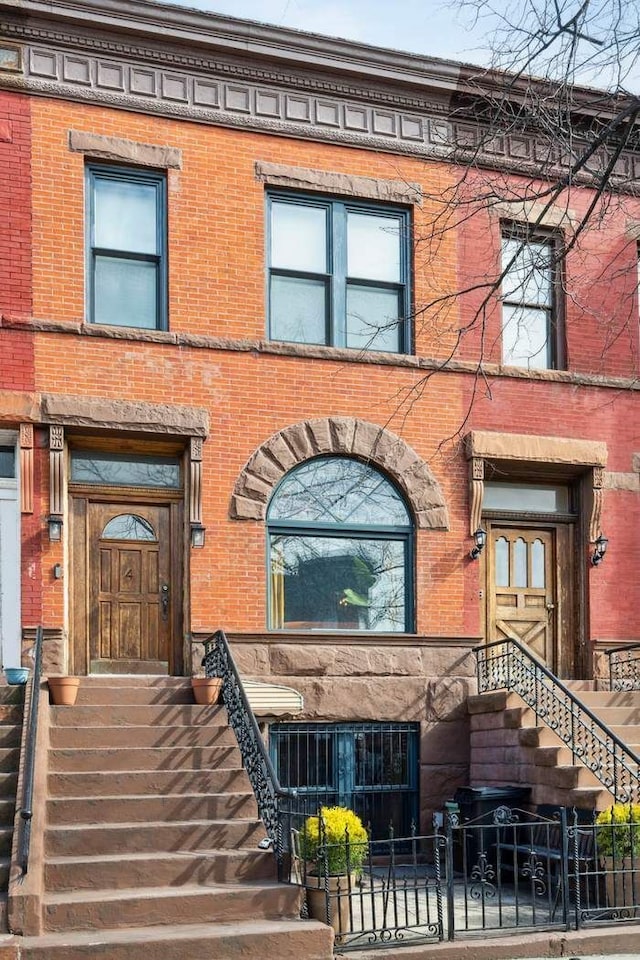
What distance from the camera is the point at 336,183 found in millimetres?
14961

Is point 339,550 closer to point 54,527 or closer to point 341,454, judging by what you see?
point 341,454

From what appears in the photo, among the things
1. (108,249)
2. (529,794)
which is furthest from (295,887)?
(108,249)


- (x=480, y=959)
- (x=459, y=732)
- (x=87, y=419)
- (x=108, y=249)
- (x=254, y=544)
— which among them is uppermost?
(x=108, y=249)

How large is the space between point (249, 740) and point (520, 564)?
5510 mm

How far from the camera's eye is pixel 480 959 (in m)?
9.57

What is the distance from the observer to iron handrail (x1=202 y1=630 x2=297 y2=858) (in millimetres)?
10336

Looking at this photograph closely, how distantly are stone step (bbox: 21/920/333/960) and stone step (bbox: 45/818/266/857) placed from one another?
1.01 m

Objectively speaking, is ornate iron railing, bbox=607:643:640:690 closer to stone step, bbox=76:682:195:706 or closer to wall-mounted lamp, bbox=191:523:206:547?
wall-mounted lamp, bbox=191:523:206:547

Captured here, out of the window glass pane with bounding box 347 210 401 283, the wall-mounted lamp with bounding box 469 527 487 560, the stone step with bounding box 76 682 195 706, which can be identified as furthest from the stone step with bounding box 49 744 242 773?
the window glass pane with bounding box 347 210 401 283

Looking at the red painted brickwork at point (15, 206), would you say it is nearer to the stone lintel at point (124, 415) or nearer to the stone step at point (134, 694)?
the stone lintel at point (124, 415)

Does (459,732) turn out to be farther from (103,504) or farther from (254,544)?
(103,504)

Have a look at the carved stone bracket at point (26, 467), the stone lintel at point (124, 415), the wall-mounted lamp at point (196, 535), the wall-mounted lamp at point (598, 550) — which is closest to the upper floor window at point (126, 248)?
the stone lintel at point (124, 415)

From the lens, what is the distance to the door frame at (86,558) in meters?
13.5

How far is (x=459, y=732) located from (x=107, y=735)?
4681 mm
